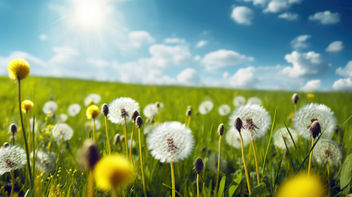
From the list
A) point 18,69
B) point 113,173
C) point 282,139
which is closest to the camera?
point 113,173

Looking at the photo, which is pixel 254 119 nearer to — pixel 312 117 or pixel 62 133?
pixel 312 117

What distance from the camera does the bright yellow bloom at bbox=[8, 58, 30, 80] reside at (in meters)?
0.91

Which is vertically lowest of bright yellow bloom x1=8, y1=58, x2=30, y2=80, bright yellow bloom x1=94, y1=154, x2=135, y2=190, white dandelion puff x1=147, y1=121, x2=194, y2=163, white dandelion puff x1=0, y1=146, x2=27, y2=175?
white dandelion puff x1=0, y1=146, x2=27, y2=175

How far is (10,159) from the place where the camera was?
44.2 inches

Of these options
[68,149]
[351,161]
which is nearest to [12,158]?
[68,149]

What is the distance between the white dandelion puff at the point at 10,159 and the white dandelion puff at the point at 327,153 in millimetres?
1627

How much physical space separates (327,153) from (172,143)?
95 centimetres

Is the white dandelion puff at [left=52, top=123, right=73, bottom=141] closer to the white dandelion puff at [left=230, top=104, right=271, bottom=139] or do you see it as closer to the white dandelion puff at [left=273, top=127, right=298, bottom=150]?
the white dandelion puff at [left=230, top=104, right=271, bottom=139]

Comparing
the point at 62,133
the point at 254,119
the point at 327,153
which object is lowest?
the point at 327,153

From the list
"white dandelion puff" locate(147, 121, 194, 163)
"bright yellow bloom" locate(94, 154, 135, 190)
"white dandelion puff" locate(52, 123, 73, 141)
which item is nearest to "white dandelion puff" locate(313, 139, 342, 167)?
"white dandelion puff" locate(147, 121, 194, 163)

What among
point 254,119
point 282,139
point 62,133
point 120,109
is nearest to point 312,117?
point 254,119

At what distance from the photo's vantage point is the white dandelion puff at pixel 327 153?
1252 millimetres

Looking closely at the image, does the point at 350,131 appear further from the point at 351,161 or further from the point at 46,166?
the point at 46,166

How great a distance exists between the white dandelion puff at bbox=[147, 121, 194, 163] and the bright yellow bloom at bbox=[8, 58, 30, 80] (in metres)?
0.61
